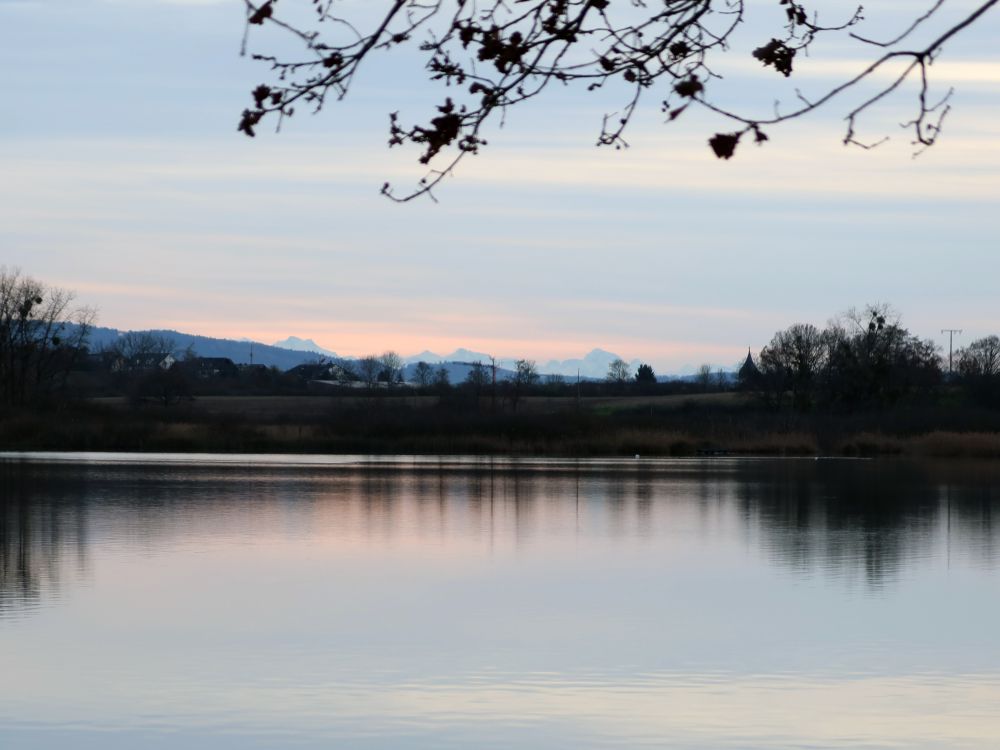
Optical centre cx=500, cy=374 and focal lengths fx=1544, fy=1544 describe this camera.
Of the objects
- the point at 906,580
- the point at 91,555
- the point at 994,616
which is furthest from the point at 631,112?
the point at 91,555

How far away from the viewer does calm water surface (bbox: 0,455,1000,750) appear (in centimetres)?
987

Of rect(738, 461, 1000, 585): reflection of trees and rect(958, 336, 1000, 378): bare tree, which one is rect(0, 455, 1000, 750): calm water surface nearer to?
rect(738, 461, 1000, 585): reflection of trees

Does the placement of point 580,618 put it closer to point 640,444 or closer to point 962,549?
point 962,549

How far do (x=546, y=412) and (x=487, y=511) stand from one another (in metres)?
33.6

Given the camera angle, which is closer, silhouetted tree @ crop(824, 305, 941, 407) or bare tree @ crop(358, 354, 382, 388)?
silhouetted tree @ crop(824, 305, 941, 407)

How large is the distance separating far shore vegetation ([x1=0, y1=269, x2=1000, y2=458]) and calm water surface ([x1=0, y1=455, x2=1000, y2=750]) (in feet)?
79.2

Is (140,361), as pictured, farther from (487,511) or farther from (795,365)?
(487,511)

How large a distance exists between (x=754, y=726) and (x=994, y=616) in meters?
5.72

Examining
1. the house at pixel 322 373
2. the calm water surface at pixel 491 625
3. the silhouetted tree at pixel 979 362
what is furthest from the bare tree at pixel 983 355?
the calm water surface at pixel 491 625

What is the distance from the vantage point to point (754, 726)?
9.89 m

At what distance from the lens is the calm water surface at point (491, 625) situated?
32.4 ft

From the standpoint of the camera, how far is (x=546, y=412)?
59.7 m

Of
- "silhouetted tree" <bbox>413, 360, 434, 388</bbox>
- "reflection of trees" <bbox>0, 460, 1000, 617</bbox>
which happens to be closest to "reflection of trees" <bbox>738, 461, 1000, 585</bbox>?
"reflection of trees" <bbox>0, 460, 1000, 617</bbox>

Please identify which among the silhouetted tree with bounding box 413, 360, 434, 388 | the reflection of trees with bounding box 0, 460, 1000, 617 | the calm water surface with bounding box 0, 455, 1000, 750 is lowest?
the calm water surface with bounding box 0, 455, 1000, 750
